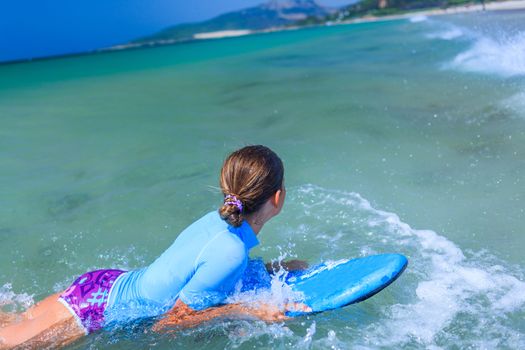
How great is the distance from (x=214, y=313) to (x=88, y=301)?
0.67 metres

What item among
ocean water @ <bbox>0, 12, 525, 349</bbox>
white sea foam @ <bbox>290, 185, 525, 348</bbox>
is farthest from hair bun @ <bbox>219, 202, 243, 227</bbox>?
white sea foam @ <bbox>290, 185, 525, 348</bbox>

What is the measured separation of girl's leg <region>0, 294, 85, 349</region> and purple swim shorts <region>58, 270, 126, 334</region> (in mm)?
32

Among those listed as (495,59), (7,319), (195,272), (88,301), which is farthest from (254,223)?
(495,59)

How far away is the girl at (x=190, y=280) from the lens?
8.55 feet

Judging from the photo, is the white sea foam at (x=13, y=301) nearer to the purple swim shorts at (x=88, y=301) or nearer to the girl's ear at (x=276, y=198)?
the purple swim shorts at (x=88, y=301)

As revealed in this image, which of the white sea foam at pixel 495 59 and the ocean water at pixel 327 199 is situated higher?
the ocean water at pixel 327 199

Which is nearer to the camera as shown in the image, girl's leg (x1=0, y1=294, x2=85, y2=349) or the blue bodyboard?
girl's leg (x1=0, y1=294, x2=85, y2=349)

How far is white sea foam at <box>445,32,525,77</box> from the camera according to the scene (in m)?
11.4

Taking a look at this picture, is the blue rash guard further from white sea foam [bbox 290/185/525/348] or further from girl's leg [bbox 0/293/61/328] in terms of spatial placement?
white sea foam [bbox 290/185/525/348]

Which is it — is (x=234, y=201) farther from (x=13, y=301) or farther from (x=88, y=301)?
(x=13, y=301)

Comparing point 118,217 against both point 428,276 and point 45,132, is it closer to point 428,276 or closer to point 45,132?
point 428,276

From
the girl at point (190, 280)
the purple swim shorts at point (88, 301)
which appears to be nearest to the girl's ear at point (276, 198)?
the girl at point (190, 280)

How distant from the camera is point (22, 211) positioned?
566cm

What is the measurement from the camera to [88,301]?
2887 millimetres
